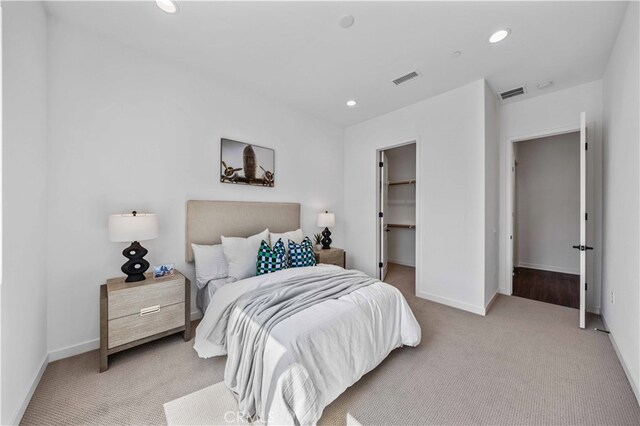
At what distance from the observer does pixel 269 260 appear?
2.64 meters

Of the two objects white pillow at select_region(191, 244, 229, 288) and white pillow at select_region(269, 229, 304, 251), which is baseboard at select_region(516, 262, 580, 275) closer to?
white pillow at select_region(269, 229, 304, 251)

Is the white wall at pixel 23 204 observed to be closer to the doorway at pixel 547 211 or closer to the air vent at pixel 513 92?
the air vent at pixel 513 92

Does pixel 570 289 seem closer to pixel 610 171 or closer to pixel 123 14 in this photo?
pixel 610 171

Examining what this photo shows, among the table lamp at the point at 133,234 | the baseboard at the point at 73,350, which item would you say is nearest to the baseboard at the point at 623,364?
the table lamp at the point at 133,234

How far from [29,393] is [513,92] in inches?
218

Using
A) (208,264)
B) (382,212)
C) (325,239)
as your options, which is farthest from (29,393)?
(382,212)

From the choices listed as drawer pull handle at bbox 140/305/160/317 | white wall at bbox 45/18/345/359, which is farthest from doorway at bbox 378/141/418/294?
drawer pull handle at bbox 140/305/160/317

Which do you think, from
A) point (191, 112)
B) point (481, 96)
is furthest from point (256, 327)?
point (481, 96)

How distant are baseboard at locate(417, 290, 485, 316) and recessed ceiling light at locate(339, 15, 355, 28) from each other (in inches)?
132

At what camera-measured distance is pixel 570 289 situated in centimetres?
380

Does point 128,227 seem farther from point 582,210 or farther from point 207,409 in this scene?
point 582,210

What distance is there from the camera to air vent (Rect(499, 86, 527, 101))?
3176 millimetres

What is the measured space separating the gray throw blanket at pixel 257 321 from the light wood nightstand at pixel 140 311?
67 centimetres

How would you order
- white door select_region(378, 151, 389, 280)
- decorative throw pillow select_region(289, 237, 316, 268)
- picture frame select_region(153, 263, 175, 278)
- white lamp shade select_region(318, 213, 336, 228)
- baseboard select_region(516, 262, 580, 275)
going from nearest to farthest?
picture frame select_region(153, 263, 175, 278), decorative throw pillow select_region(289, 237, 316, 268), white lamp shade select_region(318, 213, 336, 228), white door select_region(378, 151, 389, 280), baseboard select_region(516, 262, 580, 275)
